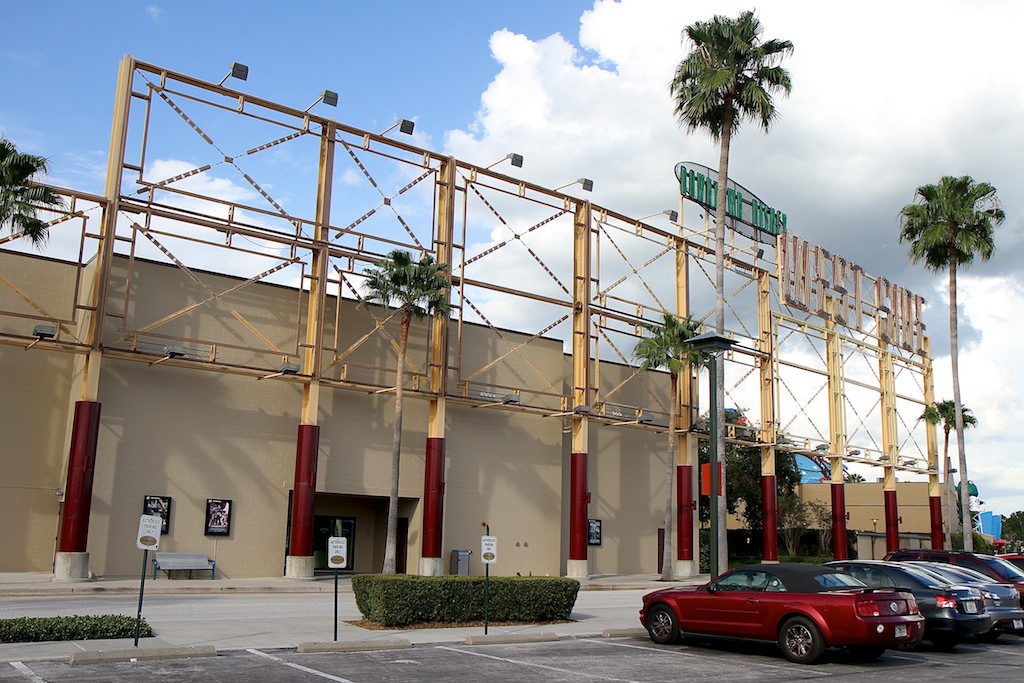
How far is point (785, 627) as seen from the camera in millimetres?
15352

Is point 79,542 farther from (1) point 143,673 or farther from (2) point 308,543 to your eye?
(1) point 143,673

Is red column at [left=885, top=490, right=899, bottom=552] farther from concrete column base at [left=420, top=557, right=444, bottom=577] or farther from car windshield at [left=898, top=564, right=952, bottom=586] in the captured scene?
car windshield at [left=898, top=564, right=952, bottom=586]

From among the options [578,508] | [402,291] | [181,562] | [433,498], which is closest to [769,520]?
[578,508]

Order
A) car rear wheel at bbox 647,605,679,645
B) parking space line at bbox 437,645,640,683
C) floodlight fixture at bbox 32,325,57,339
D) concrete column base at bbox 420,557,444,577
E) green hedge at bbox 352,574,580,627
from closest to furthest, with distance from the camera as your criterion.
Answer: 1. parking space line at bbox 437,645,640,683
2. car rear wheel at bbox 647,605,679,645
3. green hedge at bbox 352,574,580,627
4. floodlight fixture at bbox 32,325,57,339
5. concrete column base at bbox 420,557,444,577

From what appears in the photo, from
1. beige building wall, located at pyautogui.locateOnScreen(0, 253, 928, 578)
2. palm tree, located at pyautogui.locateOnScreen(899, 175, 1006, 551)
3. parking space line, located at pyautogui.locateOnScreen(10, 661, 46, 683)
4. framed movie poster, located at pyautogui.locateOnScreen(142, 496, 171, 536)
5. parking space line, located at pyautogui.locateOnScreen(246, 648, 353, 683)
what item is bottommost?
parking space line, located at pyautogui.locateOnScreen(246, 648, 353, 683)

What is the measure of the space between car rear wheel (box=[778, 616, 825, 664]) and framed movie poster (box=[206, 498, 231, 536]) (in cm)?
2117

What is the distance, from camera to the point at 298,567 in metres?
31.1

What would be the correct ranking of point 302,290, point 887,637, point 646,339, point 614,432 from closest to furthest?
point 887,637 < point 302,290 < point 646,339 < point 614,432

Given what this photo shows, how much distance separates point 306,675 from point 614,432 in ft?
105

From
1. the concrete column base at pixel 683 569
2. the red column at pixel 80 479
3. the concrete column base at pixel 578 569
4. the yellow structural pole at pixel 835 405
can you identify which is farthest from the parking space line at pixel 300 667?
the yellow structural pole at pixel 835 405

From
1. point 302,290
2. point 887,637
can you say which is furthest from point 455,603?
point 302,290

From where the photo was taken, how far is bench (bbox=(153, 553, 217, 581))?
29.3 meters

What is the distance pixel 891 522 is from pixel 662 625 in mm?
43109

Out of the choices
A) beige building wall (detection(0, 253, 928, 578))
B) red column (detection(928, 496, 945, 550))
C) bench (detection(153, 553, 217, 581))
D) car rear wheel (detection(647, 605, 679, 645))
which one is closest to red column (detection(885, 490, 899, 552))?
red column (detection(928, 496, 945, 550))
